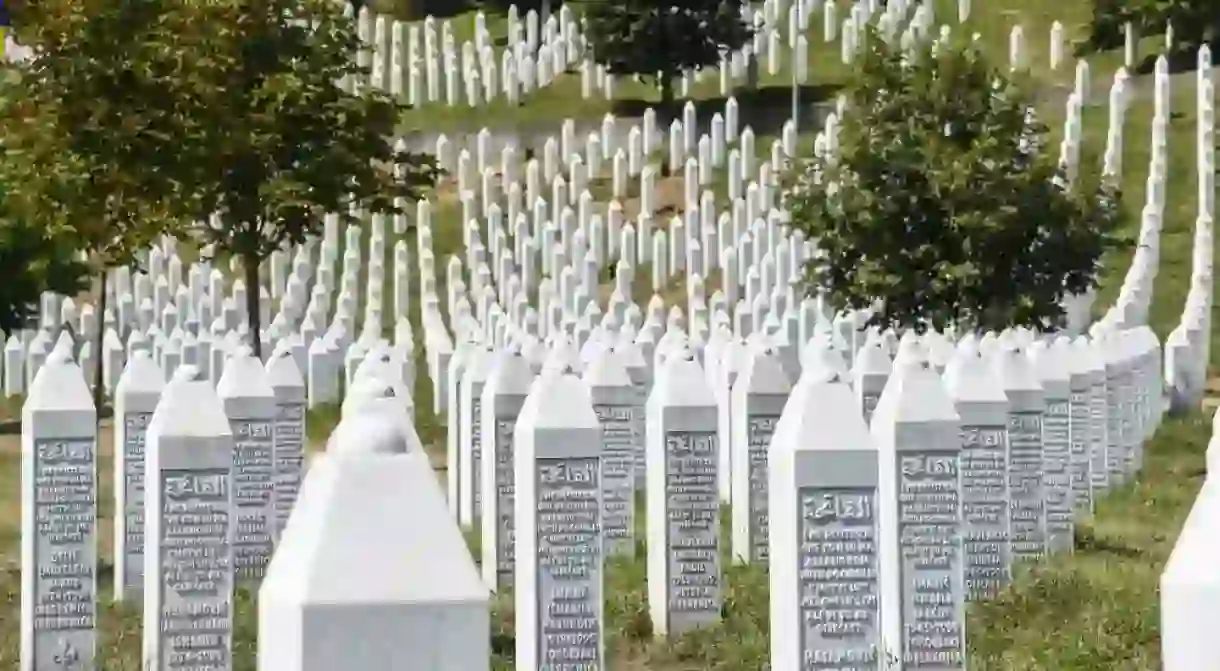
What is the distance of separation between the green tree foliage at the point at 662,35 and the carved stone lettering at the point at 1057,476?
31175mm

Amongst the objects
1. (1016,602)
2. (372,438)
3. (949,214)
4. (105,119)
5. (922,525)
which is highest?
(105,119)

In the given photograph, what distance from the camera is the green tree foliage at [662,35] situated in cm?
4731

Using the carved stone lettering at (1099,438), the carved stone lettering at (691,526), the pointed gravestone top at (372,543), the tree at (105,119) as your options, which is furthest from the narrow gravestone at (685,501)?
the tree at (105,119)

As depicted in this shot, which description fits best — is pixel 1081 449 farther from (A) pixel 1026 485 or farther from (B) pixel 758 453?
(B) pixel 758 453

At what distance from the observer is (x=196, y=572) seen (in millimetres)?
11898

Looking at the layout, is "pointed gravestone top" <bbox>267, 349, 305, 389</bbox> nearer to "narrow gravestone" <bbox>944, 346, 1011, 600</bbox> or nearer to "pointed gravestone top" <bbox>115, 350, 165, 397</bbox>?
"pointed gravestone top" <bbox>115, 350, 165, 397</bbox>

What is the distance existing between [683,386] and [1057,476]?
4008mm

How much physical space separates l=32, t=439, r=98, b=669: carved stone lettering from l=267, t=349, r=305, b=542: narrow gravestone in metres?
2.81

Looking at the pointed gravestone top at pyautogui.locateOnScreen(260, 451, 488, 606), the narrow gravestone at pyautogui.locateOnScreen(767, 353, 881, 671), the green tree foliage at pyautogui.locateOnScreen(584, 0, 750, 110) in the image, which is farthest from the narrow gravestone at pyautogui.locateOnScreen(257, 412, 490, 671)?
the green tree foliage at pyautogui.locateOnScreen(584, 0, 750, 110)

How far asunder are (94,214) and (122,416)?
9398 millimetres

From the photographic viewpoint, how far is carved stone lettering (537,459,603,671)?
11438 mm

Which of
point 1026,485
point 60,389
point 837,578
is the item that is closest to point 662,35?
point 1026,485

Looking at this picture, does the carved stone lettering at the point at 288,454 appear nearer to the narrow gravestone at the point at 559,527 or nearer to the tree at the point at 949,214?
the narrow gravestone at the point at 559,527

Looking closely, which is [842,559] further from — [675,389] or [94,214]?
[94,214]
